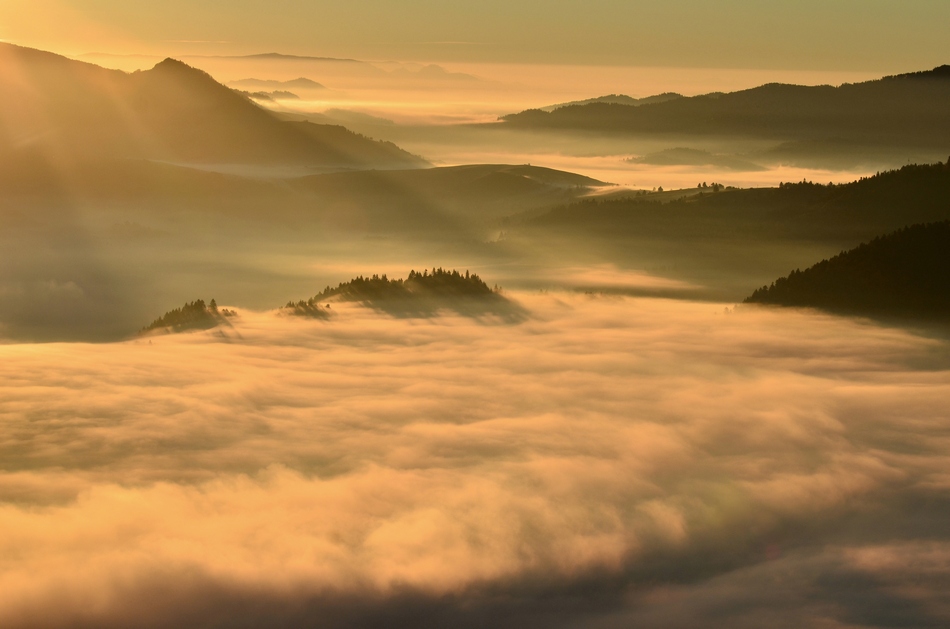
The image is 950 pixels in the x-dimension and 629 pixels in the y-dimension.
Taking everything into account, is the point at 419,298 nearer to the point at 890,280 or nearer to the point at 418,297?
the point at 418,297

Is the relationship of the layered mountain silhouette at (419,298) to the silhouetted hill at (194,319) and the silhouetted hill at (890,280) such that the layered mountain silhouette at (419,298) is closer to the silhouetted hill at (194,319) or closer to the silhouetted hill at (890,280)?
the silhouetted hill at (194,319)

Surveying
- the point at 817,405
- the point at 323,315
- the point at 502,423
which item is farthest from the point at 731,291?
the point at 502,423

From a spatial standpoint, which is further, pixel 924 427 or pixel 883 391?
pixel 883 391

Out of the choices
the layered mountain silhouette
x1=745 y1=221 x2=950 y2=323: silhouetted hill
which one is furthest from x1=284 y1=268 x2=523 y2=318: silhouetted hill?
x1=745 y1=221 x2=950 y2=323: silhouetted hill

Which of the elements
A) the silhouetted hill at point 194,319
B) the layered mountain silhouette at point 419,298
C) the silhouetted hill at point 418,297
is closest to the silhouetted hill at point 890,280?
the layered mountain silhouette at point 419,298

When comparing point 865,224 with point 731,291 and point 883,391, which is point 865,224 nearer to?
point 731,291

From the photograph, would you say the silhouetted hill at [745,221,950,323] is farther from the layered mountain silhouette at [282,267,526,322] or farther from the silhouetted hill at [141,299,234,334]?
the silhouetted hill at [141,299,234,334]
